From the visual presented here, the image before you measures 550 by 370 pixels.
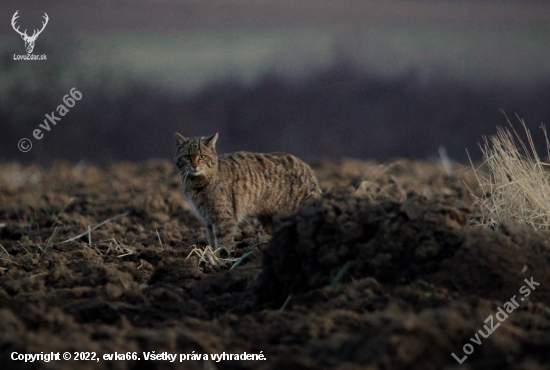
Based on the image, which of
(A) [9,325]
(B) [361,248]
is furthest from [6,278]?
(B) [361,248]

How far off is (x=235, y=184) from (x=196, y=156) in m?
0.59

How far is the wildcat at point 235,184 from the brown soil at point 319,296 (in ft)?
4.00

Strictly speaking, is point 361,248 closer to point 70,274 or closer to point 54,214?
point 70,274

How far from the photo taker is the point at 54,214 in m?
7.93

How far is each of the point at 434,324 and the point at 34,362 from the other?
190 centimetres

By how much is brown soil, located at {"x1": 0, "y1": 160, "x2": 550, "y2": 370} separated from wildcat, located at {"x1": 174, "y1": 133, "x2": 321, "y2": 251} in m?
1.22

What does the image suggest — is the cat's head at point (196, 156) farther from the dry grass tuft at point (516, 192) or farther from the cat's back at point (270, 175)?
the dry grass tuft at point (516, 192)

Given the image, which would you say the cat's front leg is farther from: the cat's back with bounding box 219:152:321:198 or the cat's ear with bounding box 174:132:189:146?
the cat's ear with bounding box 174:132:189:146

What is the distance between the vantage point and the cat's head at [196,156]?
6523 mm

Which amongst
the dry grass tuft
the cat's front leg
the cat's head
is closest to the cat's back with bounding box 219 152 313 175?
the cat's head

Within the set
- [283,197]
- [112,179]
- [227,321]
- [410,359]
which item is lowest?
[410,359]

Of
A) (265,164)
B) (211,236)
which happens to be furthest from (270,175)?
(211,236)

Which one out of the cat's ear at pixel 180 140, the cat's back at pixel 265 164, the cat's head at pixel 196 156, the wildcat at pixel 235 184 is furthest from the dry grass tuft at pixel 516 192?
the cat's ear at pixel 180 140

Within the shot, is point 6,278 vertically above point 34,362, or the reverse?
point 6,278
